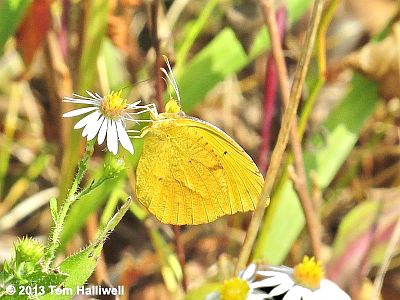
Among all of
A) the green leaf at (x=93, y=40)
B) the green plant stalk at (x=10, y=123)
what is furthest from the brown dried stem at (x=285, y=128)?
the green plant stalk at (x=10, y=123)

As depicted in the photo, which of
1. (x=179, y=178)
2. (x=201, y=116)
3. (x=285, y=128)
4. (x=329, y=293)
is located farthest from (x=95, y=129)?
(x=201, y=116)

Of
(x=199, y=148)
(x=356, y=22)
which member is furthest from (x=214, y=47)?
(x=356, y=22)

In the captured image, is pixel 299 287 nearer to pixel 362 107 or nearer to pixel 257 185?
pixel 257 185

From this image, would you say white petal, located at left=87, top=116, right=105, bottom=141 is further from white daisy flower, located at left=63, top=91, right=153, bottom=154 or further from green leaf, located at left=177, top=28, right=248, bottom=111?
green leaf, located at left=177, top=28, right=248, bottom=111

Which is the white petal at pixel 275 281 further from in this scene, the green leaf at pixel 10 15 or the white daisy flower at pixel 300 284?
the green leaf at pixel 10 15

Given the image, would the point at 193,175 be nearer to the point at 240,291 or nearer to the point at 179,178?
the point at 179,178
